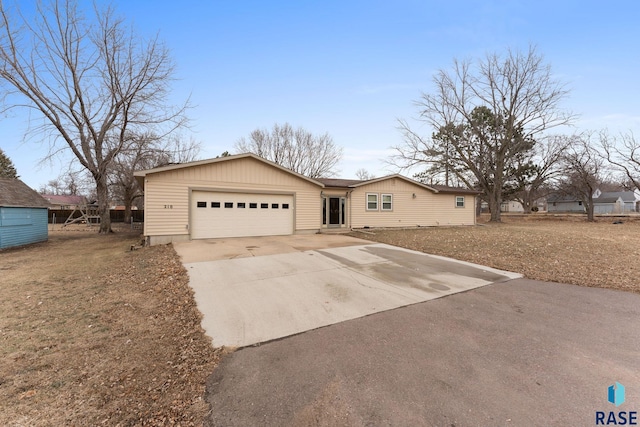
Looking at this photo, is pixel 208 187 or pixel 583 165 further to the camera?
pixel 583 165

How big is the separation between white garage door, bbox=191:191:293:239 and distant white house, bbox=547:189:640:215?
5734 centimetres

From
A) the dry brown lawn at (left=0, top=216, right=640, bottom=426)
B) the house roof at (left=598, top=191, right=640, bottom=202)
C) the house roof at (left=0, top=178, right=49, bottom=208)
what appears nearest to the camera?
the dry brown lawn at (left=0, top=216, right=640, bottom=426)

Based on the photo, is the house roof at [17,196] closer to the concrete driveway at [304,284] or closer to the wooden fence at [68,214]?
the concrete driveway at [304,284]

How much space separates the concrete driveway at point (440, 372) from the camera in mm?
2027

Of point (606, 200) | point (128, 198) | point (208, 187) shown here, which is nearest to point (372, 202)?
point (208, 187)

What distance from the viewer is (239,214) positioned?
12.2 m

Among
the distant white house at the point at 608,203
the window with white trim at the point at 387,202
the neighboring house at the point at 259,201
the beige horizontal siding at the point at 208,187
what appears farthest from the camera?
the distant white house at the point at 608,203

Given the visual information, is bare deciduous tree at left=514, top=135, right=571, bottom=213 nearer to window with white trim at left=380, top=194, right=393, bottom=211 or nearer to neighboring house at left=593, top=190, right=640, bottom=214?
window with white trim at left=380, top=194, right=393, bottom=211

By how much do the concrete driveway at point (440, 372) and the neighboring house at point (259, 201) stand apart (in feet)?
31.1

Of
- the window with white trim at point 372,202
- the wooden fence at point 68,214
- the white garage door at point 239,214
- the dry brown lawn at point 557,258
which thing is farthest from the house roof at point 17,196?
the window with white trim at point 372,202

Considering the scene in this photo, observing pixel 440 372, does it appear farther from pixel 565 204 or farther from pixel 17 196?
pixel 565 204

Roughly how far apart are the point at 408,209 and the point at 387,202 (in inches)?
68.1

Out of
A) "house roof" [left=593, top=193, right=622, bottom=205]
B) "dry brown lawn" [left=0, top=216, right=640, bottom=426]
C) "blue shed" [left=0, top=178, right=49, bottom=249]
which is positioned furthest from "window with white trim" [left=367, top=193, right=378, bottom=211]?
"house roof" [left=593, top=193, right=622, bottom=205]

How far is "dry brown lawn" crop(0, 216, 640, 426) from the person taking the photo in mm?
2141
